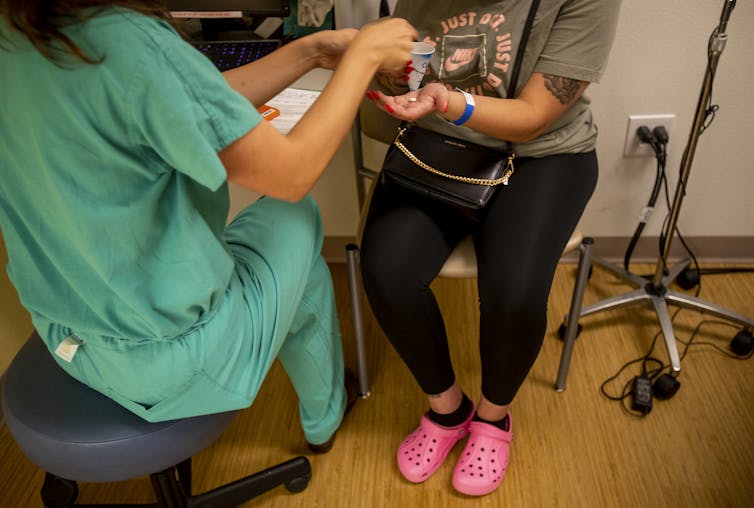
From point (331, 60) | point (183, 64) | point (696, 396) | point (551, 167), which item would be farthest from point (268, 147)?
point (696, 396)

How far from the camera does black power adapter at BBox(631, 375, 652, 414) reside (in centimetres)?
145

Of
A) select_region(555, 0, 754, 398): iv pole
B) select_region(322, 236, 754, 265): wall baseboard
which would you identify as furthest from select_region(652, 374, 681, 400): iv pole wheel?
select_region(322, 236, 754, 265): wall baseboard

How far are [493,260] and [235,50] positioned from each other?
32.7 inches

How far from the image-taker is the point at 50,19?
2.10 ft

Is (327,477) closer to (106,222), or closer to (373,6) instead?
(106,222)

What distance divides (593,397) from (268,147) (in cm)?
112

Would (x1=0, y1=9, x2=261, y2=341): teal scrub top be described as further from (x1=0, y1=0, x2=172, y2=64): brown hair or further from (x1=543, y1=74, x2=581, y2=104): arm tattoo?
(x1=543, y1=74, x2=581, y2=104): arm tattoo

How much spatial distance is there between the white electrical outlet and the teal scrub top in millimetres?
1214

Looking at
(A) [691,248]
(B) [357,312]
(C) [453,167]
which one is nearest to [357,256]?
(B) [357,312]

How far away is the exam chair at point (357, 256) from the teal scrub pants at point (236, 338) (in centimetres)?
18

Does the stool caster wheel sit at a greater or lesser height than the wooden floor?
greater

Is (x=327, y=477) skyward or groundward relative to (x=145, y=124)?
groundward

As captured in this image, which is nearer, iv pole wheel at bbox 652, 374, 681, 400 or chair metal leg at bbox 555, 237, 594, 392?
chair metal leg at bbox 555, 237, 594, 392

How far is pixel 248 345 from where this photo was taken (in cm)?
96
